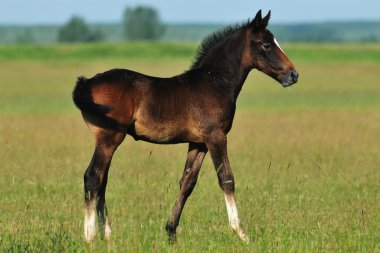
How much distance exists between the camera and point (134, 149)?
2275 cm

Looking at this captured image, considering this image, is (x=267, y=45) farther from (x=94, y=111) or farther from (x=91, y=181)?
(x=91, y=181)

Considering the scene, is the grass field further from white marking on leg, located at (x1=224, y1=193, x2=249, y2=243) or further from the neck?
the neck

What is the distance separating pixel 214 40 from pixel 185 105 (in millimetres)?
1094

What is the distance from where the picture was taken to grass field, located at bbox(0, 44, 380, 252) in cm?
1030

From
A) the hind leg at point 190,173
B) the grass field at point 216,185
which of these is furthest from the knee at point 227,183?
the grass field at point 216,185

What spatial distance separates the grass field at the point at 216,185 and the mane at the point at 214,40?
5.16 feet

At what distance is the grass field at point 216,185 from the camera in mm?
10305

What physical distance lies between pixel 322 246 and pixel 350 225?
161 cm

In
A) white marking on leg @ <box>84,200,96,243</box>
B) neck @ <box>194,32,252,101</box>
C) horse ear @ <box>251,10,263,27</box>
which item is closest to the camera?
white marking on leg @ <box>84,200,96,243</box>

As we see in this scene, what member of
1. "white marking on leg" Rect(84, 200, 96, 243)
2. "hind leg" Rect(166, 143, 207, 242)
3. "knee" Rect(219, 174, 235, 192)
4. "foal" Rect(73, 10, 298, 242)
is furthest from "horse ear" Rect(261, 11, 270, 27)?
"white marking on leg" Rect(84, 200, 96, 243)

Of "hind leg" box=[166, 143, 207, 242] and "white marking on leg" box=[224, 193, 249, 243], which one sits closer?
"white marking on leg" box=[224, 193, 249, 243]

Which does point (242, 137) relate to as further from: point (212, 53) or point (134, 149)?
point (212, 53)

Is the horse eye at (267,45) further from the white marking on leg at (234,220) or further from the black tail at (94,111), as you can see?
the black tail at (94,111)

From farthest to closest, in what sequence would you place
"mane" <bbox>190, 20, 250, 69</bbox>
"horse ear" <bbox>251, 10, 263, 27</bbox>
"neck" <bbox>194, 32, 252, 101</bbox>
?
"mane" <bbox>190, 20, 250, 69</bbox> → "neck" <bbox>194, 32, 252, 101</bbox> → "horse ear" <bbox>251, 10, 263, 27</bbox>
